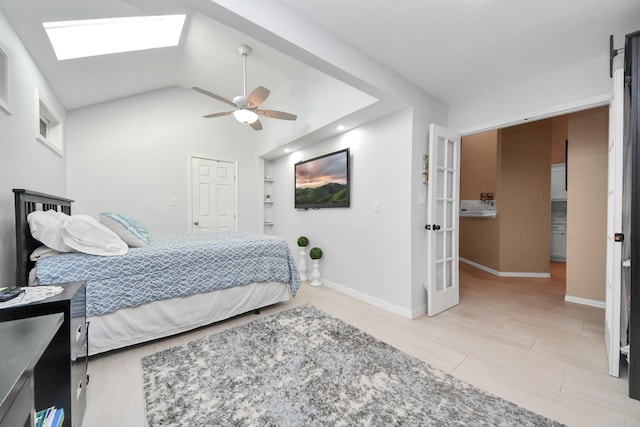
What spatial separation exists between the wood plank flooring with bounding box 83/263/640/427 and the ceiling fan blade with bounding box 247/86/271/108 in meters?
2.25

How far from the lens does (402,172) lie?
2621 millimetres

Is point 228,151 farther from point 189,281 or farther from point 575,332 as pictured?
point 575,332

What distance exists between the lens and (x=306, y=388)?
1.51 metres

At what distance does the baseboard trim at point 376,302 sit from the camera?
8.49 ft

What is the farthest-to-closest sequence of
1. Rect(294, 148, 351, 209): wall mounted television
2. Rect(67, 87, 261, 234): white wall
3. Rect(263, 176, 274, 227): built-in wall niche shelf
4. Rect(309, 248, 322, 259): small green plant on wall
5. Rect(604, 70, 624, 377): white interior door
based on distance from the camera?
1. Rect(263, 176, 274, 227): built-in wall niche shelf
2. Rect(309, 248, 322, 259): small green plant on wall
3. Rect(67, 87, 261, 234): white wall
4. Rect(294, 148, 351, 209): wall mounted television
5. Rect(604, 70, 624, 377): white interior door

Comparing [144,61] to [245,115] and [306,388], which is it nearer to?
[245,115]

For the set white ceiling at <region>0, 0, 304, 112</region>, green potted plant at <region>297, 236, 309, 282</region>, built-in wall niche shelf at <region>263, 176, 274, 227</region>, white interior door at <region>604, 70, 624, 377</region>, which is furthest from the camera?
built-in wall niche shelf at <region>263, 176, 274, 227</region>

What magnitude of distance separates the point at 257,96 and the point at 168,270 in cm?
189

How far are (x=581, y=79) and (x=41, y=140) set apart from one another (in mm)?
4772

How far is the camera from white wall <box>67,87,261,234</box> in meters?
3.37

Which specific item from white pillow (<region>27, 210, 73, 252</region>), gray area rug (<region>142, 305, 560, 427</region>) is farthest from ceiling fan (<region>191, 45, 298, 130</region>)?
gray area rug (<region>142, 305, 560, 427</region>)

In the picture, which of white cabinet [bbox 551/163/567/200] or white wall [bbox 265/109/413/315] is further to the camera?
white cabinet [bbox 551/163/567/200]

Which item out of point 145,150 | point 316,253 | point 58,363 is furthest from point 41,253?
point 316,253

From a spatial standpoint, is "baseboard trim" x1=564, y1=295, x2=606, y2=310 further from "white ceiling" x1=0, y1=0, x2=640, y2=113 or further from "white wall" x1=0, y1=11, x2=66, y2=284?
"white wall" x1=0, y1=11, x2=66, y2=284
